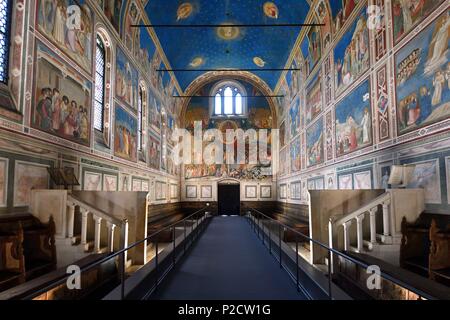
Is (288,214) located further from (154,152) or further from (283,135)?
(154,152)

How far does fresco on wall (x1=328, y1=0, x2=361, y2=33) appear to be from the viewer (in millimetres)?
11955

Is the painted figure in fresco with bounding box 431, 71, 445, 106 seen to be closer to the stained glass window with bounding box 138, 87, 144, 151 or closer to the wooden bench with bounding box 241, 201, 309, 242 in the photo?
the wooden bench with bounding box 241, 201, 309, 242

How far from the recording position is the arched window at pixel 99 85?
11.8 metres

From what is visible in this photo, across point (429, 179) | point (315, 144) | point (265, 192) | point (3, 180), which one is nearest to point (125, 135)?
point (3, 180)

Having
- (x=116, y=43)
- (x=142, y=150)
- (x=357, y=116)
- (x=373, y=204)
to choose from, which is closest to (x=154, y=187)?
(x=142, y=150)

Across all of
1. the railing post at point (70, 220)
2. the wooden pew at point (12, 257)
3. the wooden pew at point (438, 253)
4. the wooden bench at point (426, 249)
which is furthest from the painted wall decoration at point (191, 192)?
the wooden pew at point (438, 253)

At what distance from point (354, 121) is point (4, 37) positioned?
425 inches

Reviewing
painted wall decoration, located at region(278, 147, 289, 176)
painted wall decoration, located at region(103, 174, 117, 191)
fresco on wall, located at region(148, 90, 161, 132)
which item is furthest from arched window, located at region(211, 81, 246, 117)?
painted wall decoration, located at region(103, 174, 117, 191)

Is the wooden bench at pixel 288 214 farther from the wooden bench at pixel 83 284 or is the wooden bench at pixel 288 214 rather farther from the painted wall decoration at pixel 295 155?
the wooden bench at pixel 83 284

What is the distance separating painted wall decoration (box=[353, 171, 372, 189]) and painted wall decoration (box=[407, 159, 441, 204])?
2.24 metres

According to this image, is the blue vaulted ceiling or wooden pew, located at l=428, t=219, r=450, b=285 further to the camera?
the blue vaulted ceiling

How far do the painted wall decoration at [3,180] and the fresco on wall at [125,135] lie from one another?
19.5 feet

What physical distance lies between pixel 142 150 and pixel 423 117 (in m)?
13.1

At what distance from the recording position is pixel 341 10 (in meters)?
12.8
